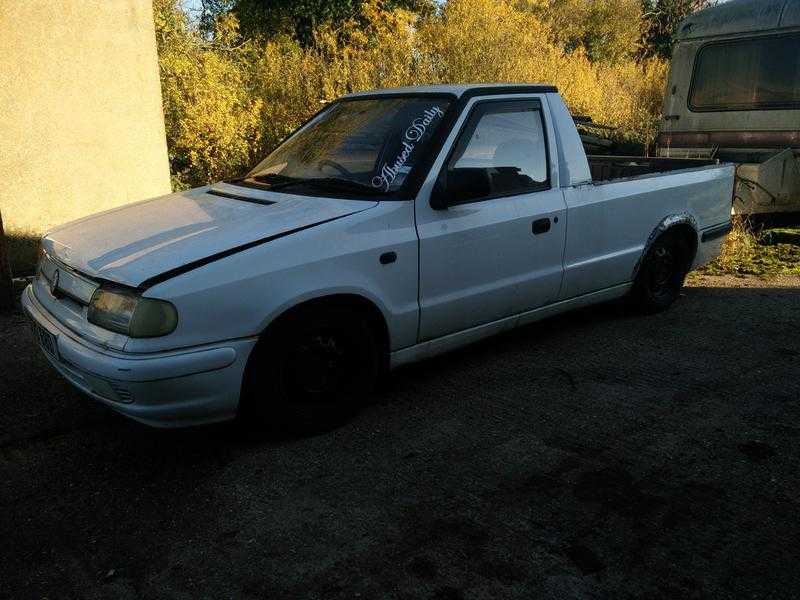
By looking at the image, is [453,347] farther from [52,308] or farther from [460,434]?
[52,308]

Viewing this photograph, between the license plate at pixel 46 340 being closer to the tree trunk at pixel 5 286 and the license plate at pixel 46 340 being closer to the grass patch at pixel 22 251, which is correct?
the tree trunk at pixel 5 286

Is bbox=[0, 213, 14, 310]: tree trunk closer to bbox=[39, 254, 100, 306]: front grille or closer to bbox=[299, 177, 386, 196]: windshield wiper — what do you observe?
bbox=[39, 254, 100, 306]: front grille

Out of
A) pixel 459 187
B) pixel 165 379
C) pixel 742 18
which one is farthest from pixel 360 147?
pixel 742 18

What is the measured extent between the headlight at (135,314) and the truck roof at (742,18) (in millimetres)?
7977

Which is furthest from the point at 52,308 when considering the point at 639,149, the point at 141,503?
the point at 639,149

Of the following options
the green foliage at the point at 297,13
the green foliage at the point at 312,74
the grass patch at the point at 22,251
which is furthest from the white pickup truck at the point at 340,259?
the green foliage at the point at 297,13

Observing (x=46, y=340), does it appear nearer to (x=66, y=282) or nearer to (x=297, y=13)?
(x=66, y=282)

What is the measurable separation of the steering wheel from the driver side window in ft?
1.89

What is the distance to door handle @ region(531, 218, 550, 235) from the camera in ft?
13.1

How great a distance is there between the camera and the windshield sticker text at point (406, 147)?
11.7ft

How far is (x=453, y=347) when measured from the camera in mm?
3865

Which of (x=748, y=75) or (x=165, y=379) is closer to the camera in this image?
(x=165, y=379)

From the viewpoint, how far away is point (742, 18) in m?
8.15

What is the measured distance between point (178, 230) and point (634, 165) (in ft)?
13.7
